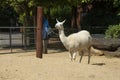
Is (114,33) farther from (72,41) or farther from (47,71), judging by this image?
(47,71)

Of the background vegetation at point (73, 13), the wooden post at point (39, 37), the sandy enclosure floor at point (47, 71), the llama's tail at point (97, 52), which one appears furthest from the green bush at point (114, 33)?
the sandy enclosure floor at point (47, 71)

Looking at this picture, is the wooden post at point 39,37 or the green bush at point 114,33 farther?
the green bush at point 114,33

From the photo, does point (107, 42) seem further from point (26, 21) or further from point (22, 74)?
point (22, 74)

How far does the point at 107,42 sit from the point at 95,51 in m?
0.65

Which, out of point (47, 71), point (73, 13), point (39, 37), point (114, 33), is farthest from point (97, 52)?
point (73, 13)

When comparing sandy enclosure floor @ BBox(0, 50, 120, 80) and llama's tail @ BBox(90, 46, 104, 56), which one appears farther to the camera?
llama's tail @ BBox(90, 46, 104, 56)

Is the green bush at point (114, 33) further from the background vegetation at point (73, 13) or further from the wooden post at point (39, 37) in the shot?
the wooden post at point (39, 37)

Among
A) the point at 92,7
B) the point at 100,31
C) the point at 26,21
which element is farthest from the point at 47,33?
the point at 92,7

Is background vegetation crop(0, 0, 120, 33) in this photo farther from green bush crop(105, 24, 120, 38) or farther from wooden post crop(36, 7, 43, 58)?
wooden post crop(36, 7, 43, 58)

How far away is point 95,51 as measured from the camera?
56.1 ft

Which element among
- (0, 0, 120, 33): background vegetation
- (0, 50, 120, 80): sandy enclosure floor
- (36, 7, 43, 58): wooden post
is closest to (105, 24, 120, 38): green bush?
(0, 0, 120, 33): background vegetation

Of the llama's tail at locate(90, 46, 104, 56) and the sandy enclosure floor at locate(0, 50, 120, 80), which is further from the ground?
the sandy enclosure floor at locate(0, 50, 120, 80)

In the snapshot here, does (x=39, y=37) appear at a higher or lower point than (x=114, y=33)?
higher

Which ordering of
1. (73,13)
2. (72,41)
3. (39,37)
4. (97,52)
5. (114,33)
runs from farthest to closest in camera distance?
(73,13), (114,33), (97,52), (72,41), (39,37)
